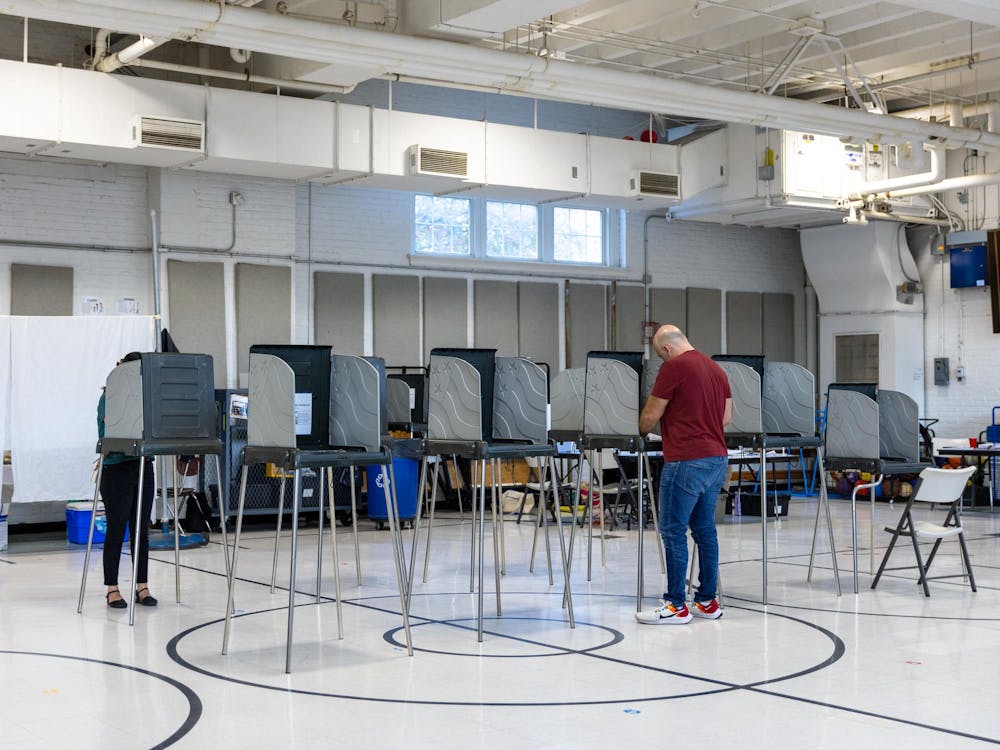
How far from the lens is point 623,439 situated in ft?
21.7

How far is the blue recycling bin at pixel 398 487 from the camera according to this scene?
34.8ft

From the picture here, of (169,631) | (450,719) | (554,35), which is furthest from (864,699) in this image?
(554,35)

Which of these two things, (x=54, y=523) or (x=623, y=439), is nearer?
(x=623, y=439)

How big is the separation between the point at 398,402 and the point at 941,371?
818 centimetres

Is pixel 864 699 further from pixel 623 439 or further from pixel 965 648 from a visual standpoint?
pixel 623 439

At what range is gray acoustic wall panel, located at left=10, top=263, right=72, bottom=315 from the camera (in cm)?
1047

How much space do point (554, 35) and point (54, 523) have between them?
6349mm

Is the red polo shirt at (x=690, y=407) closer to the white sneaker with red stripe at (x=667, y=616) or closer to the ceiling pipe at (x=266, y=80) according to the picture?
the white sneaker with red stripe at (x=667, y=616)

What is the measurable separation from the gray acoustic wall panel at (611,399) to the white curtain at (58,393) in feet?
14.7

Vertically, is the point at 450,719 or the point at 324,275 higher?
the point at 324,275

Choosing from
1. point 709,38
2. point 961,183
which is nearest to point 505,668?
point 709,38

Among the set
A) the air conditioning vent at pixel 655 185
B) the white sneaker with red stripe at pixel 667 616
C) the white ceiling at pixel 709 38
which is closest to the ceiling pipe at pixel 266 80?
the white ceiling at pixel 709 38

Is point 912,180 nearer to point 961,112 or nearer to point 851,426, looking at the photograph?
point 961,112

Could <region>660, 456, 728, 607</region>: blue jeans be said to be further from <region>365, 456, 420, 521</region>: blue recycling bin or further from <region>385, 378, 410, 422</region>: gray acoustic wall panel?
<region>365, 456, 420, 521</region>: blue recycling bin
